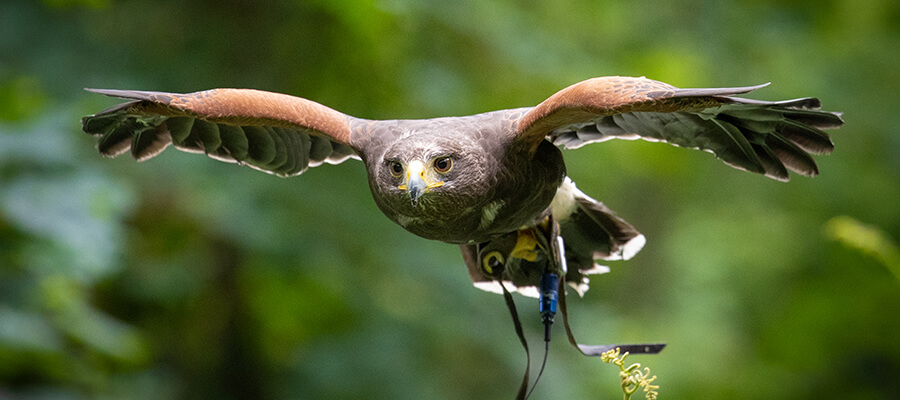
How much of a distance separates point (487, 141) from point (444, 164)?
8.1 inches

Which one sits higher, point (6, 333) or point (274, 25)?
point (274, 25)

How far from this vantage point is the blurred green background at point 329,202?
4.84m

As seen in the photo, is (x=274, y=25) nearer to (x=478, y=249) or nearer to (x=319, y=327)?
(x=319, y=327)

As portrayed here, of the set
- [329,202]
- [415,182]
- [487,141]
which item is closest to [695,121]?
[487,141]

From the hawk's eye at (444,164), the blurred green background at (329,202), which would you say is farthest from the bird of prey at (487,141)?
the blurred green background at (329,202)

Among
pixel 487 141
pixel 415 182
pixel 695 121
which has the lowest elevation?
pixel 415 182

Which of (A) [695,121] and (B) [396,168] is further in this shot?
(A) [695,121]

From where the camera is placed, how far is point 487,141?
289cm

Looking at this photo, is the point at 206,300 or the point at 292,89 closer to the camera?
the point at 292,89

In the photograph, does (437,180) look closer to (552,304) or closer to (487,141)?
(487,141)

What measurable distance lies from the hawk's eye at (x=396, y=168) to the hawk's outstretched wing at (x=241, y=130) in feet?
1.15

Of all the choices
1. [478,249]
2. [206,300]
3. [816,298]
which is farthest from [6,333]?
[816,298]

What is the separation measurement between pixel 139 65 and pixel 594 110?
430 cm

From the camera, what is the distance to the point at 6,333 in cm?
458
